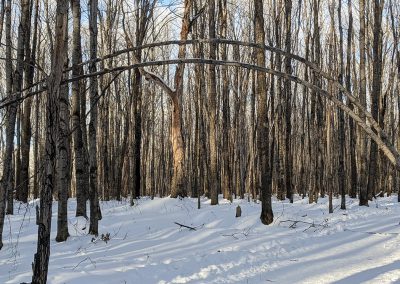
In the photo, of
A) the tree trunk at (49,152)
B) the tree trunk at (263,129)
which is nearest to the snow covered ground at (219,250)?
the tree trunk at (263,129)

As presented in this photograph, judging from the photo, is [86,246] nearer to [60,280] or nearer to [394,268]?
[60,280]

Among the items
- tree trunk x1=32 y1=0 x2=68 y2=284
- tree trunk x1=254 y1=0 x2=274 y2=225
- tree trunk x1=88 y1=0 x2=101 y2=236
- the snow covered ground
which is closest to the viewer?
tree trunk x1=32 y1=0 x2=68 y2=284

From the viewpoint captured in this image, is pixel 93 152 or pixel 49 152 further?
pixel 93 152

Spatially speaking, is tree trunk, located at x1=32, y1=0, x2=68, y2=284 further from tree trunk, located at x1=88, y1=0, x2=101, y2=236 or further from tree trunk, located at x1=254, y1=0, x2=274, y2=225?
tree trunk, located at x1=254, y1=0, x2=274, y2=225

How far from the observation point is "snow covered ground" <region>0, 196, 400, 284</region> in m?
5.18

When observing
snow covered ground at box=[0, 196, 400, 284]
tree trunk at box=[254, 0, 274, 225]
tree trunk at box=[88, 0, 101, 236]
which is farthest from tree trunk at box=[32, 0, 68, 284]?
tree trunk at box=[254, 0, 274, 225]

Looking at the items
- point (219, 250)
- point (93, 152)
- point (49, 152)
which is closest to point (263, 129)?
point (219, 250)

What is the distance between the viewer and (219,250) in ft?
21.4

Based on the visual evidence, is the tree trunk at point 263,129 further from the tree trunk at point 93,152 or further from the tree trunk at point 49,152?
the tree trunk at point 49,152

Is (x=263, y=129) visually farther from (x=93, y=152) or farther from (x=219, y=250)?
(x=93, y=152)

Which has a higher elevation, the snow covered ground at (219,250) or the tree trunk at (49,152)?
the tree trunk at (49,152)

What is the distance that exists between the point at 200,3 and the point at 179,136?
667cm

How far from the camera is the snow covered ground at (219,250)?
204 inches

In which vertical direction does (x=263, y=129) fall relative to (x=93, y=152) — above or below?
above
